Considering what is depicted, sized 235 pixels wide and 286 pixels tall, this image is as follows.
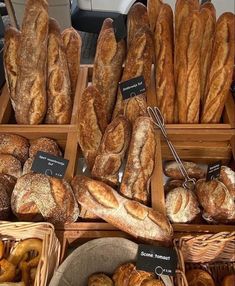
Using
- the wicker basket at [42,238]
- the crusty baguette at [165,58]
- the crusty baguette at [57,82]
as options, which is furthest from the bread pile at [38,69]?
the wicker basket at [42,238]

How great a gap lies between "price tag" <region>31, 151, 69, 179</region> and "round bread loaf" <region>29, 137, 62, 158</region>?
21 cm

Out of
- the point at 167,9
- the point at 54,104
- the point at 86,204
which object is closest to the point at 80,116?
the point at 54,104

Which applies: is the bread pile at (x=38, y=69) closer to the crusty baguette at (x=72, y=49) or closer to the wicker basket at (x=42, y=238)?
the crusty baguette at (x=72, y=49)

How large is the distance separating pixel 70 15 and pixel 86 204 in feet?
10.7

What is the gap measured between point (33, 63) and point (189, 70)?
69cm

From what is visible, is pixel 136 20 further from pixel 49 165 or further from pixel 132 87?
pixel 49 165

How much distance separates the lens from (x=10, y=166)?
4.45 feet

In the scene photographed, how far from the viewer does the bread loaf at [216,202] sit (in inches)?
47.6

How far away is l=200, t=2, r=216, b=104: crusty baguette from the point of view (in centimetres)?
143

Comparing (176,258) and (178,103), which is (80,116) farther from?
(176,258)

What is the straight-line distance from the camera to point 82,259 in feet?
3.36

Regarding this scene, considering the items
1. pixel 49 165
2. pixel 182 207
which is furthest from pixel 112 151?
pixel 182 207

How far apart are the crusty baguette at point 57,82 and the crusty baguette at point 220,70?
66 cm

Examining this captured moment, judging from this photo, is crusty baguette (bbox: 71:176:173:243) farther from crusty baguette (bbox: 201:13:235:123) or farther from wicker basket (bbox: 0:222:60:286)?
crusty baguette (bbox: 201:13:235:123)
